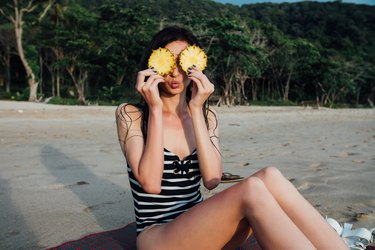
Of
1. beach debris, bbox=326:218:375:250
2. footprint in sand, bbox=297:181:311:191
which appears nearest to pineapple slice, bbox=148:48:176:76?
beach debris, bbox=326:218:375:250

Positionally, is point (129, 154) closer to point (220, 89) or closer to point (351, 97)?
point (220, 89)

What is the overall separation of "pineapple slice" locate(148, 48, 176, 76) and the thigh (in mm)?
799

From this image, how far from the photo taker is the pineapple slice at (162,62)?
217 cm

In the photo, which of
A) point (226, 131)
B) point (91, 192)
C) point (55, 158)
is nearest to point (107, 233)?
point (91, 192)

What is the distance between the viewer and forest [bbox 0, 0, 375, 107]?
24078mm

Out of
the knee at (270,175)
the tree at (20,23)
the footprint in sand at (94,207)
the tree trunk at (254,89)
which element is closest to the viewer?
the knee at (270,175)

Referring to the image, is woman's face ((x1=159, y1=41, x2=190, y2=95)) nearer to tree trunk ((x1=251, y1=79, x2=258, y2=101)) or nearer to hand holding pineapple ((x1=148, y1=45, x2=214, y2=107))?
hand holding pineapple ((x1=148, y1=45, x2=214, y2=107))

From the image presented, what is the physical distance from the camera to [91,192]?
13.2 ft

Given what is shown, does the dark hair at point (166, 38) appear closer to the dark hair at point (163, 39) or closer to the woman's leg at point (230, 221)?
the dark hair at point (163, 39)

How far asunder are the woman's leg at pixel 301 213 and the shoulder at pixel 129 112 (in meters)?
0.83

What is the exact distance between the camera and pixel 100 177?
15.3ft

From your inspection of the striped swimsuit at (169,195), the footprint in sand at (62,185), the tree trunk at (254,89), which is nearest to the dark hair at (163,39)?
the striped swimsuit at (169,195)

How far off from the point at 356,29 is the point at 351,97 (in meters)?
18.6

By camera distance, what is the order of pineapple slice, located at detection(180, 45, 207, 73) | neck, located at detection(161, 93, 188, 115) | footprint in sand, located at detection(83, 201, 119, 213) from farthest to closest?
footprint in sand, located at detection(83, 201, 119, 213), neck, located at detection(161, 93, 188, 115), pineapple slice, located at detection(180, 45, 207, 73)
